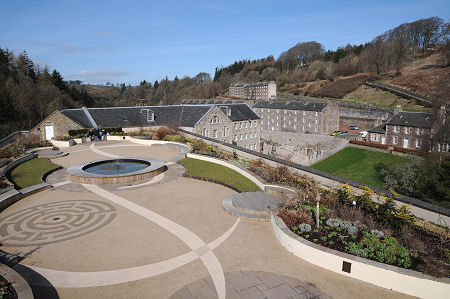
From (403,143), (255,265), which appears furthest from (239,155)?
(403,143)

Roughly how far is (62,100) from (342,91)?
7819 cm

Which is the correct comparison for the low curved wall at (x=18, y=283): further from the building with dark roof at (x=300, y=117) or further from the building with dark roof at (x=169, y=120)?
the building with dark roof at (x=300, y=117)

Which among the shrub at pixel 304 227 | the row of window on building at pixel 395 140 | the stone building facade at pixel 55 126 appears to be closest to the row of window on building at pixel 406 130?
the row of window on building at pixel 395 140

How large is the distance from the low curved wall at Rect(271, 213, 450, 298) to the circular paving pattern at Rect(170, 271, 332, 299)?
3.70ft

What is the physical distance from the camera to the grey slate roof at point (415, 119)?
1715 inches

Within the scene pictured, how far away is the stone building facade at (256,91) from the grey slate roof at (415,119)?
53731mm

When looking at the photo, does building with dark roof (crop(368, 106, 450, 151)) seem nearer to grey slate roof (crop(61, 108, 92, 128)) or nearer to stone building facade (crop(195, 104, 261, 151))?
stone building facade (crop(195, 104, 261, 151))

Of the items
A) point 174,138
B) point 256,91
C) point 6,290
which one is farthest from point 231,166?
Answer: point 256,91

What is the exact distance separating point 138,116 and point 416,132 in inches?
1687

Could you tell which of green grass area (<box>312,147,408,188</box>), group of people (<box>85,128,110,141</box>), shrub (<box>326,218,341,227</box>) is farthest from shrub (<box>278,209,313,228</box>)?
green grass area (<box>312,147,408,188</box>)

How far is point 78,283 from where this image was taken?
7.90 meters

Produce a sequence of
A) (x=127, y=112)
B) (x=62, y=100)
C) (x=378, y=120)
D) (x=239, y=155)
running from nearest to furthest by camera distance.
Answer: (x=239, y=155) → (x=127, y=112) → (x=378, y=120) → (x=62, y=100)

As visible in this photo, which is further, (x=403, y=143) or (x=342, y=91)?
(x=342, y=91)

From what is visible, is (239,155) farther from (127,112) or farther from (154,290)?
(127,112)
